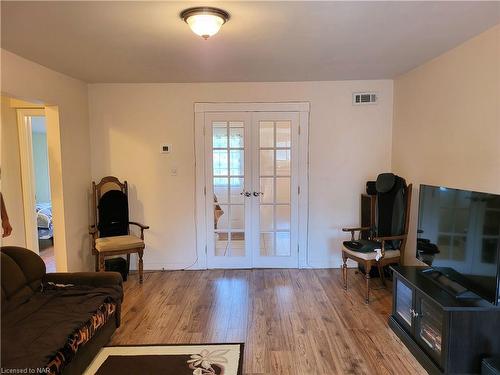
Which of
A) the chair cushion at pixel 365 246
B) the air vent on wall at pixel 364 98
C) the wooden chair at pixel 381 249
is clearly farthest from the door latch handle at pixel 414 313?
the air vent on wall at pixel 364 98

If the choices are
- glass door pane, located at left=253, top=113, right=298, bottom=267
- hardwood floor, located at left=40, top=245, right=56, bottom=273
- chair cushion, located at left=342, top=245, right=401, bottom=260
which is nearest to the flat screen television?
chair cushion, located at left=342, top=245, right=401, bottom=260

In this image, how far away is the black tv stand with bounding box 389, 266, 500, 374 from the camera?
2.17m

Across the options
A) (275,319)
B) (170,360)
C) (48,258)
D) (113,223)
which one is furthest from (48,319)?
(48,258)

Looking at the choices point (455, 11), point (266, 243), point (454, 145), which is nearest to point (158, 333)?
point (266, 243)

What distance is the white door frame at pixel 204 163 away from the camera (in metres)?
4.35

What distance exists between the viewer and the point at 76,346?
6.89 feet

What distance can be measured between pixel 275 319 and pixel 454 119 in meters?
2.40

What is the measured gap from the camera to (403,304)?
283cm

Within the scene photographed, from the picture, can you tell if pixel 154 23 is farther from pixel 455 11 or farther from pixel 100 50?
pixel 455 11

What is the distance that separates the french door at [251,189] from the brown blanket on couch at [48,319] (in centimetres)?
191

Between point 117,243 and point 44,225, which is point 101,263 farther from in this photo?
point 44,225

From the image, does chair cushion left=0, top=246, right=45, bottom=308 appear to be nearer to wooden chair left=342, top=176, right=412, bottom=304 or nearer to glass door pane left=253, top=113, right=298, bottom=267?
glass door pane left=253, top=113, right=298, bottom=267

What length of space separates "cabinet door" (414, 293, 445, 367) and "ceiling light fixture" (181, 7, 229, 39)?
2343 millimetres

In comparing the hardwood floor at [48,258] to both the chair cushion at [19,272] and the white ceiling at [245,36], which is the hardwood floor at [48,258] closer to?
the chair cushion at [19,272]
